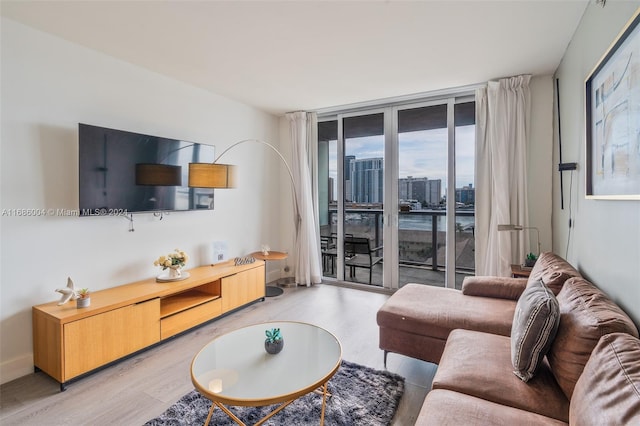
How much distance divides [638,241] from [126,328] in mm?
3110

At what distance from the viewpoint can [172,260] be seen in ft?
9.93

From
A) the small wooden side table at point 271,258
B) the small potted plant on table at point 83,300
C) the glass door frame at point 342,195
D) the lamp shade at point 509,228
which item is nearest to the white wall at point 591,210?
the lamp shade at point 509,228

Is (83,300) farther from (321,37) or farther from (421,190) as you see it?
(421,190)

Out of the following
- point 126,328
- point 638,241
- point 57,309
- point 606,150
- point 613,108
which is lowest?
point 126,328

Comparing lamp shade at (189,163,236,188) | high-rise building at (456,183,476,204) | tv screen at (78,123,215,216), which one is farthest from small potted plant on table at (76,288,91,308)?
high-rise building at (456,183,476,204)

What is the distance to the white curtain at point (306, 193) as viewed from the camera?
14.9 feet

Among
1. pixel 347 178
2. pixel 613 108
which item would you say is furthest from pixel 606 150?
pixel 347 178

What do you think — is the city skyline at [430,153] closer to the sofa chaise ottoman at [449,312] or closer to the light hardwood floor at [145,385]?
the sofa chaise ottoman at [449,312]

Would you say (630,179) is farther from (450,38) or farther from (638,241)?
(450,38)

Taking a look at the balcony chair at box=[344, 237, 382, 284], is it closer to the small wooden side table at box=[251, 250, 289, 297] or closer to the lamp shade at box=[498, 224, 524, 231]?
the small wooden side table at box=[251, 250, 289, 297]

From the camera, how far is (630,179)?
137cm

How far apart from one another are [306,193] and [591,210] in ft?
10.4

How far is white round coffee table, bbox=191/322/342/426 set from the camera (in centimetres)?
148

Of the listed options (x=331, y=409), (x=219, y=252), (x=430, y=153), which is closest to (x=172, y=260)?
(x=219, y=252)
